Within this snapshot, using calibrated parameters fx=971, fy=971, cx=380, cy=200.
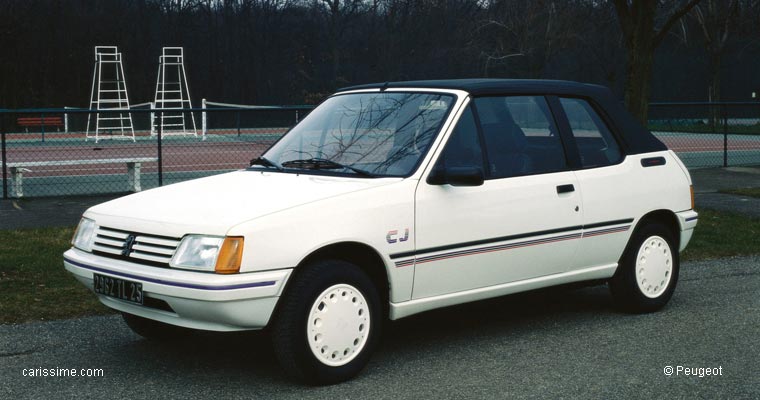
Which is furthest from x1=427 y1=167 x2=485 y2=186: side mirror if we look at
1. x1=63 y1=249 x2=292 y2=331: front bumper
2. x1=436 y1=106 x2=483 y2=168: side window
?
x1=63 y1=249 x2=292 y2=331: front bumper

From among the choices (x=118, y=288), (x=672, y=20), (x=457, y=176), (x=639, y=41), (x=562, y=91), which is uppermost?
(x=672, y=20)

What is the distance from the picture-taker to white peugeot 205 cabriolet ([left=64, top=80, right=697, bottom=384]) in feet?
16.3

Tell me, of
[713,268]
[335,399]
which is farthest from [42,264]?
[713,268]

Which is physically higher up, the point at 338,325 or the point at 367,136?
the point at 367,136

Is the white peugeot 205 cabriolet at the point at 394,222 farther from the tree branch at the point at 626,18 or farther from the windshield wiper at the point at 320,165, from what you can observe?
the tree branch at the point at 626,18

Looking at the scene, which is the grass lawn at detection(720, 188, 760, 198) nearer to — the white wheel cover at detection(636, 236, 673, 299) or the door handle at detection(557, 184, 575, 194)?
the white wheel cover at detection(636, 236, 673, 299)

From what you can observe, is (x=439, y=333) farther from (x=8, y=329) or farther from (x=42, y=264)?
(x=42, y=264)

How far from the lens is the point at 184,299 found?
4.87 m

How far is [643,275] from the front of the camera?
6918 millimetres

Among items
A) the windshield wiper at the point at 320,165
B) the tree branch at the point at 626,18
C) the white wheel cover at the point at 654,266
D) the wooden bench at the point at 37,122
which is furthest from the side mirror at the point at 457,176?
the wooden bench at the point at 37,122

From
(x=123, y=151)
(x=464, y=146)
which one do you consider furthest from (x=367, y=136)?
(x=123, y=151)

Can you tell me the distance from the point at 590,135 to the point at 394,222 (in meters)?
2.10

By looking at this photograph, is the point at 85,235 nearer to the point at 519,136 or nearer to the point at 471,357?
the point at 471,357

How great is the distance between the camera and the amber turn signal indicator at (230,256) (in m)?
4.81
